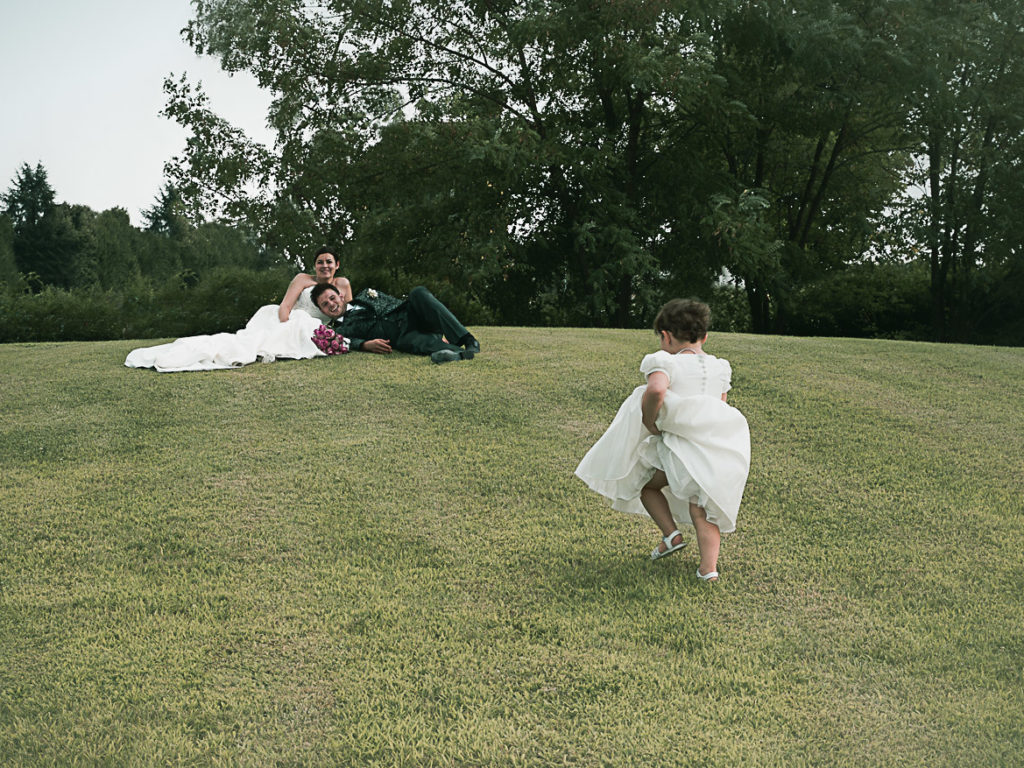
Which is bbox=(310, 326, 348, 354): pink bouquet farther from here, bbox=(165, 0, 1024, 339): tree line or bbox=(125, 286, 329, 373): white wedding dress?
bbox=(165, 0, 1024, 339): tree line

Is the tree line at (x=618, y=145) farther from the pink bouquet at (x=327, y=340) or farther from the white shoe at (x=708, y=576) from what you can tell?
the white shoe at (x=708, y=576)

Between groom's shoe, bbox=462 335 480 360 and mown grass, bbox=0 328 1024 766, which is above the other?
groom's shoe, bbox=462 335 480 360

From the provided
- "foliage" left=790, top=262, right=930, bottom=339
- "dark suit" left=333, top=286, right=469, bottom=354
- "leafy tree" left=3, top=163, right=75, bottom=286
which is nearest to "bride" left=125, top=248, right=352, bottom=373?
"dark suit" left=333, top=286, right=469, bottom=354

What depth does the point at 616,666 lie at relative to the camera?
136 inches

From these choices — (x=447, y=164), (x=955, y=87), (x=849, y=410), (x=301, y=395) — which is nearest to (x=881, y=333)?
(x=955, y=87)

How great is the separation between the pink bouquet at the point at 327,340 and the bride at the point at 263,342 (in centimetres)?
6

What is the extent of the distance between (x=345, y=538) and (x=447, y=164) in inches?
524

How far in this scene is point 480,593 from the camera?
4090mm

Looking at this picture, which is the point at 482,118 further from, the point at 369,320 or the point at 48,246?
the point at 48,246

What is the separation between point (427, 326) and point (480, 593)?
577 cm

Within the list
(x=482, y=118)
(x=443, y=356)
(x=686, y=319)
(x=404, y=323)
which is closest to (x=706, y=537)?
(x=686, y=319)

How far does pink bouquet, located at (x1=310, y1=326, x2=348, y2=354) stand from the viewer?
9523 mm

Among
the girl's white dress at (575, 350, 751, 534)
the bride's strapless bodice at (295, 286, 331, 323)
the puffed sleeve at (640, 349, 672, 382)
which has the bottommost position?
the girl's white dress at (575, 350, 751, 534)

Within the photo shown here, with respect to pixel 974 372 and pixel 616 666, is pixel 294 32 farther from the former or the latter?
pixel 616 666
